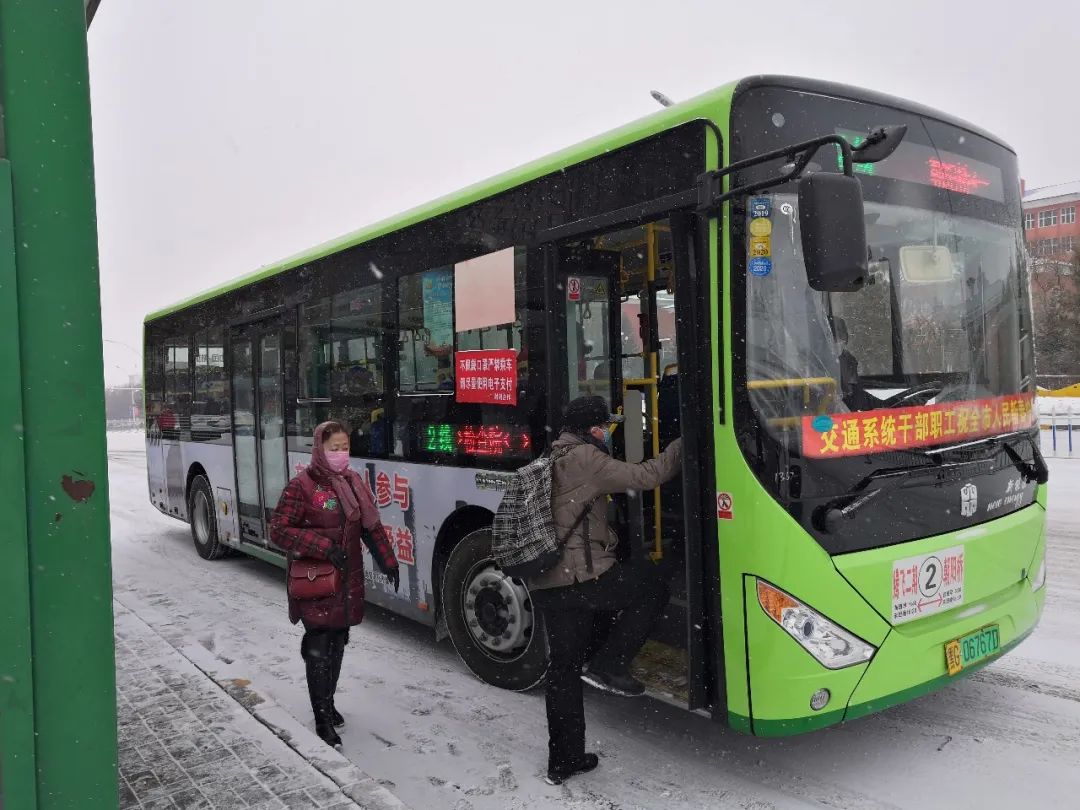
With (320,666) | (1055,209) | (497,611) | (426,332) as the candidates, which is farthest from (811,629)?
(1055,209)

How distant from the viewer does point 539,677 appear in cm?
496

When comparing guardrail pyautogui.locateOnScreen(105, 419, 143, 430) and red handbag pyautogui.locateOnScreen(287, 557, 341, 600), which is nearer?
red handbag pyautogui.locateOnScreen(287, 557, 341, 600)

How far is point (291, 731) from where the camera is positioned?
4.15 meters

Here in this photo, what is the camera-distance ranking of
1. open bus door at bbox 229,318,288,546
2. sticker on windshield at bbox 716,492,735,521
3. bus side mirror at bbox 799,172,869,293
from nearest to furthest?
bus side mirror at bbox 799,172,869,293
sticker on windshield at bbox 716,492,735,521
open bus door at bbox 229,318,288,546

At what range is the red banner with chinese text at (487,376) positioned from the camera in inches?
195

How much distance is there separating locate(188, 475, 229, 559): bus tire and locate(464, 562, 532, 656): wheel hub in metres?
5.38

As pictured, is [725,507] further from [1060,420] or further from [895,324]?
[1060,420]

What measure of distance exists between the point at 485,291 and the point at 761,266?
6.58 feet

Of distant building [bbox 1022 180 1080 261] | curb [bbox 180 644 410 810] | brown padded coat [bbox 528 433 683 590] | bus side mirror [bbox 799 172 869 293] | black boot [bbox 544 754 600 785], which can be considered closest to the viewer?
bus side mirror [bbox 799 172 869 293]

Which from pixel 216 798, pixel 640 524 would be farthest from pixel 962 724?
pixel 216 798

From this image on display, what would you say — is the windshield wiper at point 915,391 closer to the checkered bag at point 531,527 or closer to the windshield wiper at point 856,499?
the windshield wiper at point 856,499

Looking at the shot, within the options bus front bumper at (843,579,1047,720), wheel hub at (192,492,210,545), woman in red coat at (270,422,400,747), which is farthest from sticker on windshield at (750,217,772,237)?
wheel hub at (192,492,210,545)

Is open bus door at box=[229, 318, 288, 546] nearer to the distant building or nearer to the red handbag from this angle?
the red handbag

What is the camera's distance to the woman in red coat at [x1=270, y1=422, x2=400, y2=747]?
4453 millimetres
